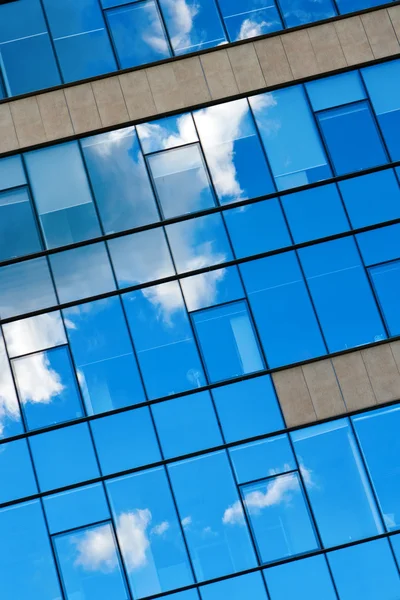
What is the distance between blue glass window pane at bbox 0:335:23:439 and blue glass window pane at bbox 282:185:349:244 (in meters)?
7.35

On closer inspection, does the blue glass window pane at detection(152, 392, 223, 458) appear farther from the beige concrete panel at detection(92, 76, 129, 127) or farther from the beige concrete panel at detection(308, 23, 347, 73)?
the beige concrete panel at detection(308, 23, 347, 73)

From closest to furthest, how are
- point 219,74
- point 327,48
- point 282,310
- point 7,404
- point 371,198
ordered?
point 7,404 → point 282,310 → point 371,198 → point 219,74 → point 327,48

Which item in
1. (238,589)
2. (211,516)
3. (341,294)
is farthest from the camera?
(341,294)

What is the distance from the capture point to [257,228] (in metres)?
23.5

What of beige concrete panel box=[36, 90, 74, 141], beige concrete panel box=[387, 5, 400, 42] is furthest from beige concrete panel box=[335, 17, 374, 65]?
beige concrete panel box=[36, 90, 74, 141]

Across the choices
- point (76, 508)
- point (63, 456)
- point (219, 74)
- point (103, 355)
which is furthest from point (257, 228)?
point (76, 508)

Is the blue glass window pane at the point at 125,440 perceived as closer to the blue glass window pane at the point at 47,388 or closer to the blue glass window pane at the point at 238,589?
the blue glass window pane at the point at 47,388

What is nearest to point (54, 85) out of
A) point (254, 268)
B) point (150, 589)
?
point (254, 268)

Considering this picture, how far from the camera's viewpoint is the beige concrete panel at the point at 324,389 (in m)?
22.4

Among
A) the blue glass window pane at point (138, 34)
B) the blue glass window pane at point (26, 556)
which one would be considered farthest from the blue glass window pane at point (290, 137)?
the blue glass window pane at point (26, 556)

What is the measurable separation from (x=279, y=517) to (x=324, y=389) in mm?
3028

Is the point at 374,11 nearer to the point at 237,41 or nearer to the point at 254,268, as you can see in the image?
the point at 237,41

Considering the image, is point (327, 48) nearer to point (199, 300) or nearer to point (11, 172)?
point (199, 300)

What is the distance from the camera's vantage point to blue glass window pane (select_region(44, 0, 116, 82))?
24344 mm
